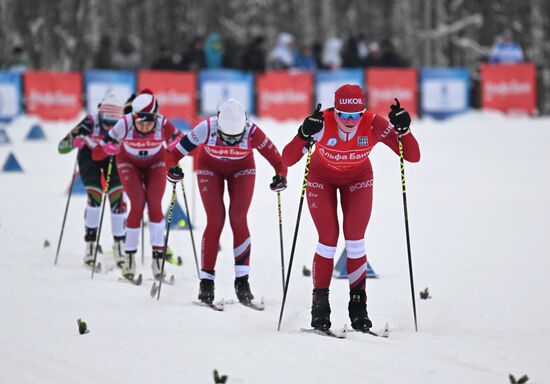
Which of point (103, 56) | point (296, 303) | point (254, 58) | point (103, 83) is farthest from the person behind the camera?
point (103, 56)

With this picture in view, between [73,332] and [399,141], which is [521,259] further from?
[73,332]

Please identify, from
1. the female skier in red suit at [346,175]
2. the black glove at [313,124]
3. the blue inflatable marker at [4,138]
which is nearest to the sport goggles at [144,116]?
the female skier in red suit at [346,175]

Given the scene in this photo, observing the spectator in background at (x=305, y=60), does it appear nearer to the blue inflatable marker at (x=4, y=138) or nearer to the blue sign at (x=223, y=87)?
the blue sign at (x=223, y=87)

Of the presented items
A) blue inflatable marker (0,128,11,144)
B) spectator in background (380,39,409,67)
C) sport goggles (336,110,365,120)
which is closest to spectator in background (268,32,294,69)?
spectator in background (380,39,409,67)

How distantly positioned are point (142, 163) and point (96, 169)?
1.25 metres

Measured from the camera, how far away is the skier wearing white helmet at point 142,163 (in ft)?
32.3

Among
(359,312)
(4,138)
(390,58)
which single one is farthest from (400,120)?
(390,58)

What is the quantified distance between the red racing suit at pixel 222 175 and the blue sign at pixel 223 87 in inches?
593

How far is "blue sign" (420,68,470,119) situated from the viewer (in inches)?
960

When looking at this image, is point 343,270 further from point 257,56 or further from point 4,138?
point 257,56

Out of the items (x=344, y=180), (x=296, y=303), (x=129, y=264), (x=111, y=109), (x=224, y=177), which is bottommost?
(x=296, y=303)

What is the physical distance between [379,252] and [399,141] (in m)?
4.14

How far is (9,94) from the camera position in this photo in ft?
75.1

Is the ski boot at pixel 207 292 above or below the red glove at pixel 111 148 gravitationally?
below
